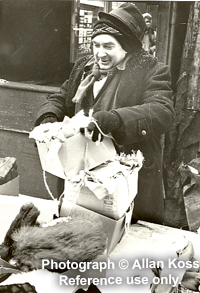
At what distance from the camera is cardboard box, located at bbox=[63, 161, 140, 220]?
0.99 metres

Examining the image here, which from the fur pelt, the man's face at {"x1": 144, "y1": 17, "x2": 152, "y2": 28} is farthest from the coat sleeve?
the fur pelt

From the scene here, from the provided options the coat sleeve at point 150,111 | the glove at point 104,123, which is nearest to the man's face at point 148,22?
the coat sleeve at point 150,111

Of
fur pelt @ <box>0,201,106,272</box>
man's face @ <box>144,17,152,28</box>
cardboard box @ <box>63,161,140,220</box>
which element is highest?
man's face @ <box>144,17,152,28</box>

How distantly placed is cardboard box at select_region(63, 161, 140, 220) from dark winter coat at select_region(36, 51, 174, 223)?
75 millimetres

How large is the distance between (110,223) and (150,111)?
0.30 meters

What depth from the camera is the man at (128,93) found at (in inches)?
42.1

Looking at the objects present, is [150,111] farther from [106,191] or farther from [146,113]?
[106,191]

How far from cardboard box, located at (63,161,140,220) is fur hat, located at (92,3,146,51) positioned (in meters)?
0.32

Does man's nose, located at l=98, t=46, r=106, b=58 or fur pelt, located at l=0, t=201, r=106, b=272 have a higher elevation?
man's nose, located at l=98, t=46, r=106, b=58

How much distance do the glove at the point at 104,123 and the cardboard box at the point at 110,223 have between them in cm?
19

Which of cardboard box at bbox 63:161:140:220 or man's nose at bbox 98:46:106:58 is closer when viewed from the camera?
cardboard box at bbox 63:161:140:220

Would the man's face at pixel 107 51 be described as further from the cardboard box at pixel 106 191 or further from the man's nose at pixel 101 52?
the cardboard box at pixel 106 191

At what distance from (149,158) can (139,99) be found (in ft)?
0.54

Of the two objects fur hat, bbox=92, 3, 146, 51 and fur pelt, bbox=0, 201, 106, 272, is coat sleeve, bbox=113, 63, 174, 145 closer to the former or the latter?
fur hat, bbox=92, 3, 146, 51
